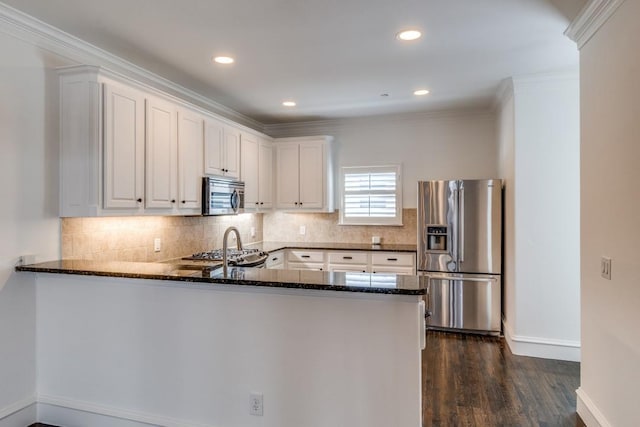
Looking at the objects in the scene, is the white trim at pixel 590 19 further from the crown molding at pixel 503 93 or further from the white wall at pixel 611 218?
the crown molding at pixel 503 93

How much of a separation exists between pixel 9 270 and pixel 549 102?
4505mm

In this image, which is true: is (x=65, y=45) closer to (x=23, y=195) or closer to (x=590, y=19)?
(x=23, y=195)

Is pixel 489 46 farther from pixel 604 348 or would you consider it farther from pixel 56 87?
pixel 56 87

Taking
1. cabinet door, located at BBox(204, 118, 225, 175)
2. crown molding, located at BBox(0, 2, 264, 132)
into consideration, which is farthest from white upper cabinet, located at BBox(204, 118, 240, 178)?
crown molding, located at BBox(0, 2, 264, 132)

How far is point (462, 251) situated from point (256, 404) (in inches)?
117

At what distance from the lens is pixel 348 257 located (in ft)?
16.0

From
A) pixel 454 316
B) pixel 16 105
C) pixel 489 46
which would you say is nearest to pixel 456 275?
pixel 454 316

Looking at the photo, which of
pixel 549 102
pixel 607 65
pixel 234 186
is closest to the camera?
pixel 607 65

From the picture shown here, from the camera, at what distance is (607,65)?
2193mm

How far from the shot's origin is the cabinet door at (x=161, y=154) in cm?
301

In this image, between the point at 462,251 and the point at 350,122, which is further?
the point at 350,122

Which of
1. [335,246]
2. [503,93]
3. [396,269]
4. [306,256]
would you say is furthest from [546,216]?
[306,256]

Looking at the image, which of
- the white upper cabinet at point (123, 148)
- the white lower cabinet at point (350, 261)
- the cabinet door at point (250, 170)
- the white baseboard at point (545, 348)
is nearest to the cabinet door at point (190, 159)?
the white upper cabinet at point (123, 148)

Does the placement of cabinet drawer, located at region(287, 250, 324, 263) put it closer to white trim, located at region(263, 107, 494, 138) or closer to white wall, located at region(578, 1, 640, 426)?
white trim, located at region(263, 107, 494, 138)
